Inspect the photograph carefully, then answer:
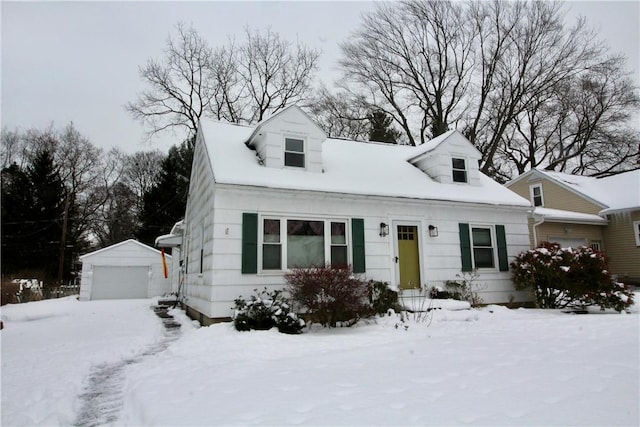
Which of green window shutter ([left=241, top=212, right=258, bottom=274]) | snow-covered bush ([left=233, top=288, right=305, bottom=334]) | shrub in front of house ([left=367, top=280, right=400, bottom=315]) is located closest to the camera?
snow-covered bush ([left=233, top=288, right=305, bottom=334])

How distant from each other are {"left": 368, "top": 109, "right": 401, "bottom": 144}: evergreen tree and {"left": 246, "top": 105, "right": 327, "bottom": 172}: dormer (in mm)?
15352

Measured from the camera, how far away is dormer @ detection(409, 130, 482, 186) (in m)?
11.4

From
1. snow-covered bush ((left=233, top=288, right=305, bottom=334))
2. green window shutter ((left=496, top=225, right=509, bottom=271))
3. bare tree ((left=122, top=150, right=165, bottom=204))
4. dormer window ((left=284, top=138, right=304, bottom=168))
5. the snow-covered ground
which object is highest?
bare tree ((left=122, top=150, right=165, bottom=204))

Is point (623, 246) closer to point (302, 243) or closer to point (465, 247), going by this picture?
point (465, 247)

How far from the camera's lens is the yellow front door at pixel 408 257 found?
32.0 ft

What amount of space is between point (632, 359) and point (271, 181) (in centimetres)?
670

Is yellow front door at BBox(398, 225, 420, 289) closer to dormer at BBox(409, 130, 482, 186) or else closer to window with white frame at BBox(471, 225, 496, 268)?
window with white frame at BBox(471, 225, 496, 268)

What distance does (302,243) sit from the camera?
8758 mm

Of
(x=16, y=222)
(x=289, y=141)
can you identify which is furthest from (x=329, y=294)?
(x=16, y=222)

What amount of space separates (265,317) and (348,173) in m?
4.58

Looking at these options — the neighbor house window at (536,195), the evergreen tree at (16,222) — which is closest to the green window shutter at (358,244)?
the neighbor house window at (536,195)

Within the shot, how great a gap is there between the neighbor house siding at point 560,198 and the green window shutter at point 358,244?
49.2 ft

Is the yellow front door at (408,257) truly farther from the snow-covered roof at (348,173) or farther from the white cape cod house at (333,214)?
the snow-covered roof at (348,173)

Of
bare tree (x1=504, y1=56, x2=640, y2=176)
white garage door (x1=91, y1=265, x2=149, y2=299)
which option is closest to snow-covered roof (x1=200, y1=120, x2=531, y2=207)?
white garage door (x1=91, y1=265, x2=149, y2=299)
